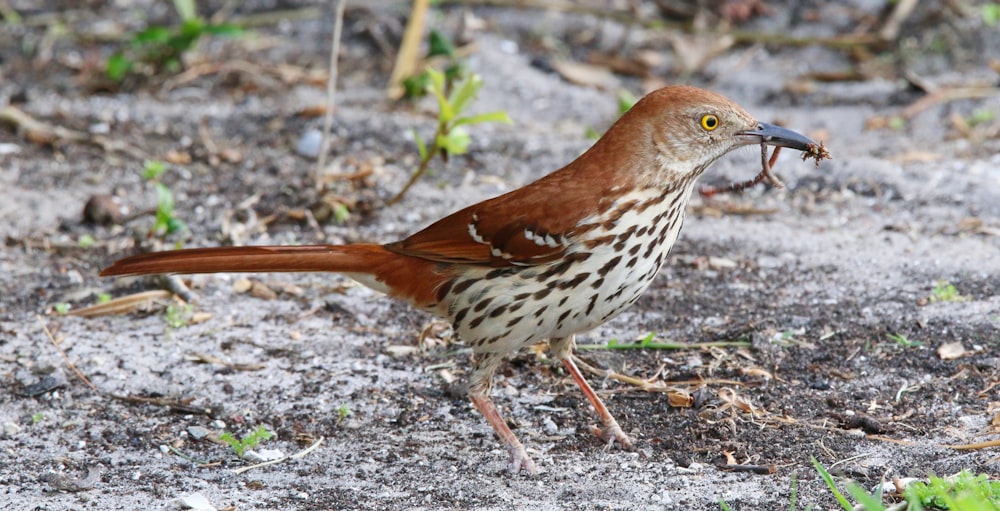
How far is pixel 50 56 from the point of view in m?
7.51

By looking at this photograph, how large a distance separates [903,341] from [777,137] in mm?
1064

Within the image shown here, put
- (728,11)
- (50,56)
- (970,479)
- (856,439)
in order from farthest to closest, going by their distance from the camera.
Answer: (728,11)
(50,56)
(856,439)
(970,479)

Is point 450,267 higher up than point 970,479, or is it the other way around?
point 450,267

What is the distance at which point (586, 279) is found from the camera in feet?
11.2

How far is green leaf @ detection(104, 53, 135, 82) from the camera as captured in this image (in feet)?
22.2

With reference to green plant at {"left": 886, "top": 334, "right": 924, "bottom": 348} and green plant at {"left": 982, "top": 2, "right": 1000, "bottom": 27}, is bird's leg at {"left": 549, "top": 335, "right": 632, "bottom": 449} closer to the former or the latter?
green plant at {"left": 886, "top": 334, "right": 924, "bottom": 348}

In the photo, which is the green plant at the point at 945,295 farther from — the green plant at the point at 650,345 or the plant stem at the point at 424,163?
the plant stem at the point at 424,163

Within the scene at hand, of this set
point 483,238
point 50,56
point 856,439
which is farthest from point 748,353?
point 50,56

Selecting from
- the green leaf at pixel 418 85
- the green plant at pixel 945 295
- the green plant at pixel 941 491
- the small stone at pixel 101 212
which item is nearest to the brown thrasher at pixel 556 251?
the green plant at pixel 941 491

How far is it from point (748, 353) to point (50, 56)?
526cm

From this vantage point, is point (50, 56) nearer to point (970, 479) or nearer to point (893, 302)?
point (893, 302)

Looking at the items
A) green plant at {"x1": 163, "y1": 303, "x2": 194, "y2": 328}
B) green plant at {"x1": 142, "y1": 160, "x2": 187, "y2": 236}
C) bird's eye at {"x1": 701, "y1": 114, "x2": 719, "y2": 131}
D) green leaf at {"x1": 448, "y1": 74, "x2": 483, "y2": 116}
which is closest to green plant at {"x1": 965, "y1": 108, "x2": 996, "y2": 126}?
green leaf at {"x1": 448, "y1": 74, "x2": 483, "y2": 116}

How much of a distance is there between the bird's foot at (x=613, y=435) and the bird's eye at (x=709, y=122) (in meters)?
0.97

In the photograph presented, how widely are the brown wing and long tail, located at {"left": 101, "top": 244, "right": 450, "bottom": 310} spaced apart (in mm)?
54
